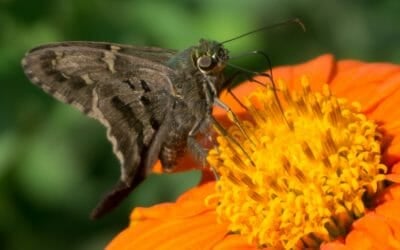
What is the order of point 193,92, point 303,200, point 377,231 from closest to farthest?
point 377,231 → point 303,200 → point 193,92

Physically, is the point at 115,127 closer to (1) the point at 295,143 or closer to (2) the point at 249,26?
(1) the point at 295,143

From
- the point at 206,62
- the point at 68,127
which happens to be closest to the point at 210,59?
the point at 206,62

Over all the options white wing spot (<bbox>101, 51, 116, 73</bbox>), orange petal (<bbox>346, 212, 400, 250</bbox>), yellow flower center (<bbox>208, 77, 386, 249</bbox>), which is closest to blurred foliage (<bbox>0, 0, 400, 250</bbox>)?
white wing spot (<bbox>101, 51, 116, 73</bbox>)

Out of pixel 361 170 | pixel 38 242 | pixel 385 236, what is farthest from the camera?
pixel 38 242

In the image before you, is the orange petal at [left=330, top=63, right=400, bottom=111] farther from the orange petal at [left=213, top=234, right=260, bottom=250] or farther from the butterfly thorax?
the orange petal at [left=213, top=234, right=260, bottom=250]

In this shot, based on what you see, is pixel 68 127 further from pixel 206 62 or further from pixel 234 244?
pixel 234 244

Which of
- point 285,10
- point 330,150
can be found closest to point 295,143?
point 330,150

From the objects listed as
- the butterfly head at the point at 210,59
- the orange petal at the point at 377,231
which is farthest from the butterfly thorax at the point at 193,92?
the orange petal at the point at 377,231
